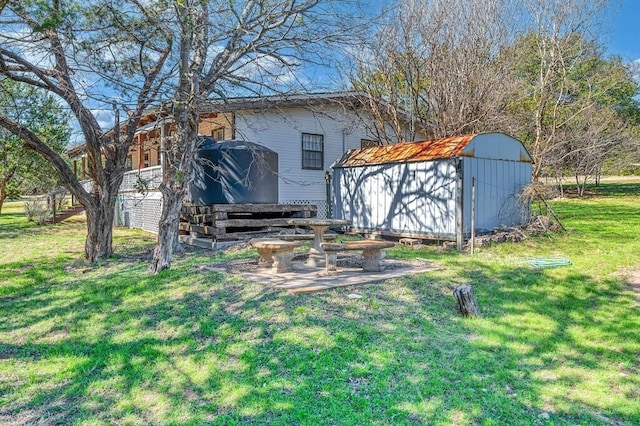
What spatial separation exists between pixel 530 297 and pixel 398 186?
17.4ft

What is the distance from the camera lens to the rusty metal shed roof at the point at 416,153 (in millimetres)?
9391

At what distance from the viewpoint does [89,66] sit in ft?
24.9

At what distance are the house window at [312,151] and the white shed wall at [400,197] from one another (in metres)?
2.13

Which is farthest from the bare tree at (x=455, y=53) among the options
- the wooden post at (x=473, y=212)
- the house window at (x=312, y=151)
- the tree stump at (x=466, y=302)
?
the tree stump at (x=466, y=302)

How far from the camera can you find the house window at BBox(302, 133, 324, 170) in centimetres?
1447

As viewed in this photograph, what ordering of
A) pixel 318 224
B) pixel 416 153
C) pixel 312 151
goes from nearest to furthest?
1. pixel 318 224
2. pixel 416 153
3. pixel 312 151

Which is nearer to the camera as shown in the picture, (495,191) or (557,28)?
(495,191)

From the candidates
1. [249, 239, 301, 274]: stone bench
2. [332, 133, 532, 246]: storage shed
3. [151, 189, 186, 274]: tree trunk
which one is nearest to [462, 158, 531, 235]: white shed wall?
[332, 133, 532, 246]: storage shed

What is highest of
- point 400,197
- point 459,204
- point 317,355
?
point 400,197

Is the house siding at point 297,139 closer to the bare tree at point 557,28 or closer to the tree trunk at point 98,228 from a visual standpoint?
the tree trunk at point 98,228

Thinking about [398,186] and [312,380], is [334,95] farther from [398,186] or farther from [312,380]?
[312,380]

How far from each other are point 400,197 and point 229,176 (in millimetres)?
4098

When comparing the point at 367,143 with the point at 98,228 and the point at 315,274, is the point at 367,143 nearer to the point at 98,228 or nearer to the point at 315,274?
the point at 98,228

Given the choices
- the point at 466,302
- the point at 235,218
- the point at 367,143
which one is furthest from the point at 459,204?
the point at 367,143
